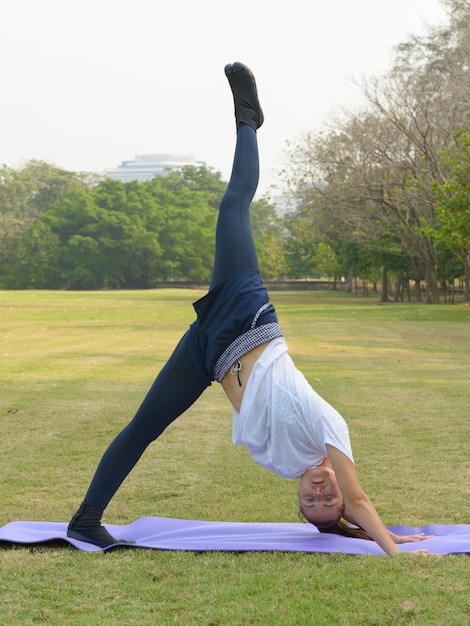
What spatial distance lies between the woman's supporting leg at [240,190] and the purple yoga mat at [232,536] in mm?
1393

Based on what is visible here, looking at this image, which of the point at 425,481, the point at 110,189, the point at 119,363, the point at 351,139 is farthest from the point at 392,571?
the point at 110,189

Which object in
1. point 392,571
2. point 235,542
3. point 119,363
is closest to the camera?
point 392,571

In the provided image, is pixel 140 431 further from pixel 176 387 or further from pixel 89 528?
pixel 89 528

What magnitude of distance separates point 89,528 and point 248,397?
119 centimetres

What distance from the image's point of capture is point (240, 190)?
4.77 meters

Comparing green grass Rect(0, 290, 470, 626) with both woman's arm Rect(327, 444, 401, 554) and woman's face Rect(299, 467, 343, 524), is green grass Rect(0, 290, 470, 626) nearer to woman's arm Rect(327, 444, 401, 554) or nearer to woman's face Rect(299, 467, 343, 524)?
woman's arm Rect(327, 444, 401, 554)

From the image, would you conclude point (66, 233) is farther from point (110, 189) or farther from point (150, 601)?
point (150, 601)

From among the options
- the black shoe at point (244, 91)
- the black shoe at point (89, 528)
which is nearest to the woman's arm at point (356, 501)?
the black shoe at point (89, 528)

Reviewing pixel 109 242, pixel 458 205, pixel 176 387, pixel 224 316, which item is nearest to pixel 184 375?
pixel 176 387

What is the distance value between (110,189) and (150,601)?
3683 inches

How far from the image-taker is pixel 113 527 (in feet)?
17.0

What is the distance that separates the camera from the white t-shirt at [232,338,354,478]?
433cm

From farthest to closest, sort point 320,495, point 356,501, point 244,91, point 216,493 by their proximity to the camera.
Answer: point 216,493 → point 244,91 → point 320,495 → point 356,501

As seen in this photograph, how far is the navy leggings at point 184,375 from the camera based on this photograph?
4.66 metres
